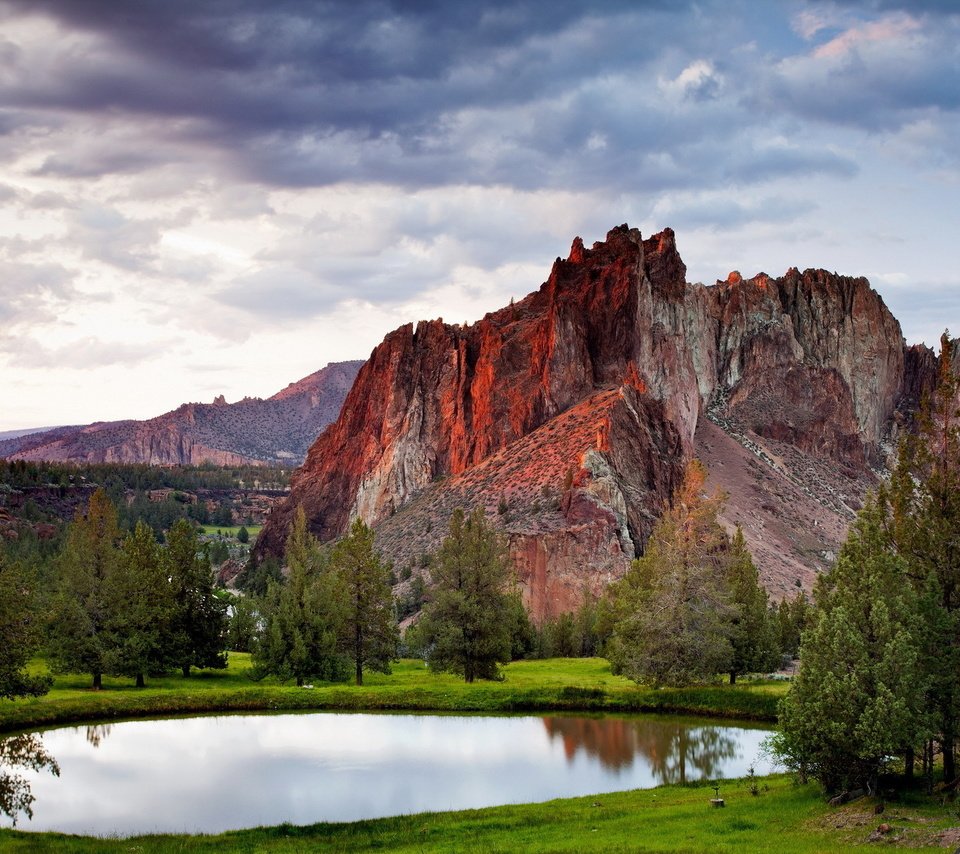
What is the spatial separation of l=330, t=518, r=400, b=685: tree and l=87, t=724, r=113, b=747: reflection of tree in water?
15747mm

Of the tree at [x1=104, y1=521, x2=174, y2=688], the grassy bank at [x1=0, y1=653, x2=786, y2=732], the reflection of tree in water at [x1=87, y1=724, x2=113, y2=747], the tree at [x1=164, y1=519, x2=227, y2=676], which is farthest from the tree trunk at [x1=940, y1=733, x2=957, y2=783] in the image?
the tree at [x1=164, y1=519, x2=227, y2=676]

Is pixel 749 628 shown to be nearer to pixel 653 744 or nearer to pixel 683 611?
pixel 683 611

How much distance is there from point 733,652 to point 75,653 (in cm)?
3178

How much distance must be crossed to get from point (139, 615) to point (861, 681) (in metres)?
41.5

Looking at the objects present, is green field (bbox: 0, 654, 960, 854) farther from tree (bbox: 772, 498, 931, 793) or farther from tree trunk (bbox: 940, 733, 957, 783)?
tree trunk (bbox: 940, 733, 957, 783)

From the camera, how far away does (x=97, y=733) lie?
4453 cm

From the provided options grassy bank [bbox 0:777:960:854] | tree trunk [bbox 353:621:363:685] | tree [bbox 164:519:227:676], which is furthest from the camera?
tree [bbox 164:519:227:676]

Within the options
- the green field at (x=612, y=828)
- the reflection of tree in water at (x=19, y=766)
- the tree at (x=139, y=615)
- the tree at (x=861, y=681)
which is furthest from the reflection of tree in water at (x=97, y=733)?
the tree at (x=861, y=681)

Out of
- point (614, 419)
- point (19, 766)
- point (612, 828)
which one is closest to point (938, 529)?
point (612, 828)

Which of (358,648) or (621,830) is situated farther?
(358,648)

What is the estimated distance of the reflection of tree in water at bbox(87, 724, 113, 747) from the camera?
4303cm

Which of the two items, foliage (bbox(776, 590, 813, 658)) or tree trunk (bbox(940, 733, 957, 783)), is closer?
tree trunk (bbox(940, 733, 957, 783))

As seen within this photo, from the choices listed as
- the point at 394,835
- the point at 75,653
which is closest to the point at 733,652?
the point at 394,835

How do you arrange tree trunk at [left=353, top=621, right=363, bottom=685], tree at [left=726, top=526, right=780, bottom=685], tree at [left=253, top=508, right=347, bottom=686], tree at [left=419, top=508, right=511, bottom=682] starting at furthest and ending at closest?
1. tree trunk at [left=353, top=621, right=363, bottom=685]
2. tree at [left=419, top=508, right=511, bottom=682]
3. tree at [left=253, top=508, right=347, bottom=686]
4. tree at [left=726, top=526, right=780, bottom=685]
